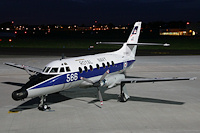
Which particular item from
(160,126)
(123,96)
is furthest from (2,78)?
(160,126)

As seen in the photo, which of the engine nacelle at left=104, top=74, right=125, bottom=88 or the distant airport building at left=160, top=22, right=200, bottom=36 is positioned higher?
the distant airport building at left=160, top=22, right=200, bottom=36

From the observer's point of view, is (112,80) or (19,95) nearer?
(19,95)

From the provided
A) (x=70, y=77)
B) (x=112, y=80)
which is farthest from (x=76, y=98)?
(x=112, y=80)

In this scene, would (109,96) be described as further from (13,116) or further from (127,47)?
(13,116)

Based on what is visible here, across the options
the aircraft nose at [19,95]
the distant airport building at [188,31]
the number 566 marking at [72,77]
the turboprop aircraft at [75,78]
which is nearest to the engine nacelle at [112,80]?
the turboprop aircraft at [75,78]

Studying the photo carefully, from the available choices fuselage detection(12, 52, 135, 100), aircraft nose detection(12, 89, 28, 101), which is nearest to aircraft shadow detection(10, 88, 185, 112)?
fuselage detection(12, 52, 135, 100)

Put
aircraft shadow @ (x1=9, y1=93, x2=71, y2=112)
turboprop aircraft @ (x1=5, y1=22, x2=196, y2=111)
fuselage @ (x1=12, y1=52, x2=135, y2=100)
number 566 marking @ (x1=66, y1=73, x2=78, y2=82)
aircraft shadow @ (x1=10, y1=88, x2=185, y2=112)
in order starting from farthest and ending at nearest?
aircraft shadow @ (x1=10, y1=88, x2=185, y2=112) < aircraft shadow @ (x1=9, y1=93, x2=71, y2=112) < number 566 marking @ (x1=66, y1=73, x2=78, y2=82) < turboprop aircraft @ (x1=5, y1=22, x2=196, y2=111) < fuselage @ (x1=12, y1=52, x2=135, y2=100)

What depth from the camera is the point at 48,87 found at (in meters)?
16.4

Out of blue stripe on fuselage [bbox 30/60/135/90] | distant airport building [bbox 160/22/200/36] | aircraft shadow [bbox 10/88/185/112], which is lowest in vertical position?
aircraft shadow [bbox 10/88/185/112]

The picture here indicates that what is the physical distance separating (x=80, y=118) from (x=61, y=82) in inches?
110

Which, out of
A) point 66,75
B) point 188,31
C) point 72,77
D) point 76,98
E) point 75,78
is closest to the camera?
point 66,75

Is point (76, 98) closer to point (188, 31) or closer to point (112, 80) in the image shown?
point (112, 80)

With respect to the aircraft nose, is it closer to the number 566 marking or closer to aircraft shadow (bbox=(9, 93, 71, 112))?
aircraft shadow (bbox=(9, 93, 71, 112))

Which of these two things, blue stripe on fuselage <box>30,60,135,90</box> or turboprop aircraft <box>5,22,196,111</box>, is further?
blue stripe on fuselage <box>30,60,135,90</box>
